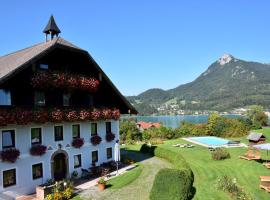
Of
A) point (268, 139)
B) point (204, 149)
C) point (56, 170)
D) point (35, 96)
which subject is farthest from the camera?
point (268, 139)

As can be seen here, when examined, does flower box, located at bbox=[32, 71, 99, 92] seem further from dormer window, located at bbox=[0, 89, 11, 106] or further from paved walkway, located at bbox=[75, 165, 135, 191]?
paved walkway, located at bbox=[75, 165, 135, 191]

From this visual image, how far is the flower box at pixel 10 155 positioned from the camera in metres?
20.5

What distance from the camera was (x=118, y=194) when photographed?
21.8 meters

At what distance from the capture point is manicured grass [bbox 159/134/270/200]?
73.2 feet

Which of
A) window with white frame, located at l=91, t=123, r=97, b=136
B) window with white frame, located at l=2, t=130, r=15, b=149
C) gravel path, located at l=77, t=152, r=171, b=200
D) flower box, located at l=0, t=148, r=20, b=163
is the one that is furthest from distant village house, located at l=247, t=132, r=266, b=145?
window with white frame, located at l=2, t=130, r=15, b=149

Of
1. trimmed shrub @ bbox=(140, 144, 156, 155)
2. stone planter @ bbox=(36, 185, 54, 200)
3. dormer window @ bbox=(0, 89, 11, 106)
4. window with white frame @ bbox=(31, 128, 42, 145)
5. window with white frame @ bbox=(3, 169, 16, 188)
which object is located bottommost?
stone planter @ bbox=(36, 185, 54, 200)

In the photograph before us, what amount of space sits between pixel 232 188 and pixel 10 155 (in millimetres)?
15700

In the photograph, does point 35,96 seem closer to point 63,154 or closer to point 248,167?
point 63,154

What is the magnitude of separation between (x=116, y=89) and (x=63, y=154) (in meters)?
8.19

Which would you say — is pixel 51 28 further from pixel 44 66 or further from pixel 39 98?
pixel 39 98

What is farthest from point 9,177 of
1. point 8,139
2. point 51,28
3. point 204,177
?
point 204,177

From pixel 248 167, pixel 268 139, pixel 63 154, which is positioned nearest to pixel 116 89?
pixel 63 154

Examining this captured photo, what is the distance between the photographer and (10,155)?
20.8 meters

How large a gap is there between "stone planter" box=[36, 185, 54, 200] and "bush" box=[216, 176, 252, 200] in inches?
483
